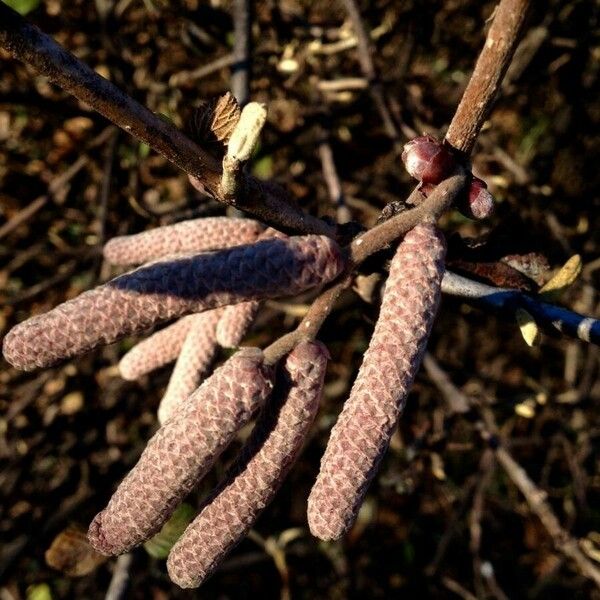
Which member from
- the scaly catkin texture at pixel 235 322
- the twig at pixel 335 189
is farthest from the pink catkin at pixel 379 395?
the twig at pixel 335 189

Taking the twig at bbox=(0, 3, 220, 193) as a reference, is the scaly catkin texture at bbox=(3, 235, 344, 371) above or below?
below

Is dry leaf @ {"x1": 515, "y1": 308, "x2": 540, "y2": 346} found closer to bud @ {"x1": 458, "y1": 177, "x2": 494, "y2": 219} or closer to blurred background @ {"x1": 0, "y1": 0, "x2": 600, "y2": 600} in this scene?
bud @ {"x1": 458, "y1": 177, "x2": 494, "y2": 219}

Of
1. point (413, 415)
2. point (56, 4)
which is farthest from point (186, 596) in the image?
point (56, 4)

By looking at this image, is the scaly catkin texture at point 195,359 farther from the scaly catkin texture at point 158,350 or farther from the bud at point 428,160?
the bud at point 428,160

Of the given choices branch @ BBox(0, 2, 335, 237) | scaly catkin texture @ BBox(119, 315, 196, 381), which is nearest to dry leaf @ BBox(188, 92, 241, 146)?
branch @ BBox(0, 2, 335, 237)

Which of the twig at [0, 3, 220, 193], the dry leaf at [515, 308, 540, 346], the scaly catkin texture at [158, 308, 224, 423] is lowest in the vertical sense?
the dry leaf at [515, 308, 540, 346]

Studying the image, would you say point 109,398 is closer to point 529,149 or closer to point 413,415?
point 413,415

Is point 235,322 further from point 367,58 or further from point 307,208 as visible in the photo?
point 307,208
